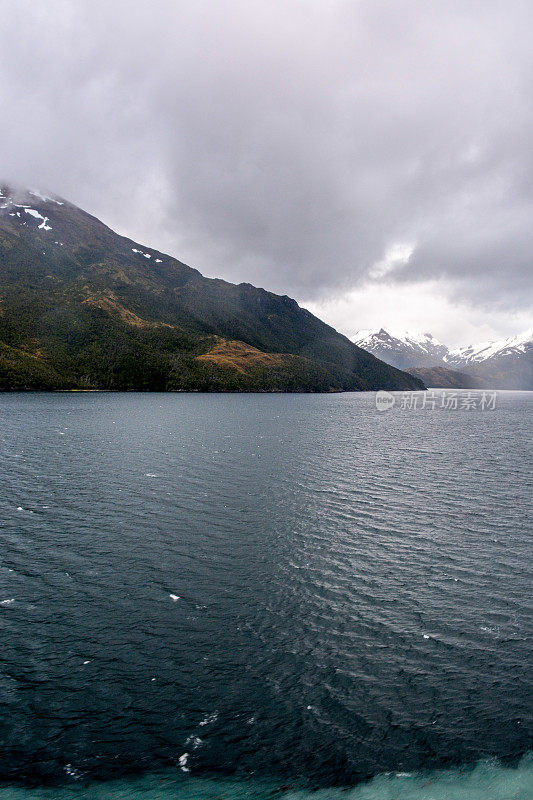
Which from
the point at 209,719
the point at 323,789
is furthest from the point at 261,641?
the point at 323,789

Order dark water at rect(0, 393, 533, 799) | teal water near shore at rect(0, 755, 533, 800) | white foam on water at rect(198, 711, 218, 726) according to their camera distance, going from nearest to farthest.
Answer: teal water near shore at rect(0, 755, 533, 800), dark water at rect(0, 393, 533, 799), white foam on water at rect(198, 711, 218, 726)

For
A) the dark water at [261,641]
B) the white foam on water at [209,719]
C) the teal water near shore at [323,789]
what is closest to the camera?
the teal water near shore at [323,789]

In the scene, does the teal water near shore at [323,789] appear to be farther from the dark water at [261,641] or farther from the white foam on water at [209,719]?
the white foam on water at [209,719]

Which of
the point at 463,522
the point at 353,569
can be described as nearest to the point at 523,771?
the point at 353,569

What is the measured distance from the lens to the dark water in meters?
Answer: 17.2

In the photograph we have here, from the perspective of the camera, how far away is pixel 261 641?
24688mm

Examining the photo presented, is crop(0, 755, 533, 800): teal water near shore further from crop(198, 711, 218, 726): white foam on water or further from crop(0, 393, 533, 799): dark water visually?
crop(198, 711, 218, 726): white foam on water

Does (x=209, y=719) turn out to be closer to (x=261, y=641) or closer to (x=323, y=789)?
(x=323, y=789)

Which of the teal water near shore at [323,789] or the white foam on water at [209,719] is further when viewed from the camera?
the white foam on water at [209,719]

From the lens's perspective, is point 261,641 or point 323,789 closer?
point 323,789

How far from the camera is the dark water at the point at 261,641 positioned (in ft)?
56.4

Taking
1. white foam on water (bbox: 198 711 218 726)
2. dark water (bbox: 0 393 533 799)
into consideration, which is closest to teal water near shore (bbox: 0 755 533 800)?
dark water (bbox: 0 393 533 799)

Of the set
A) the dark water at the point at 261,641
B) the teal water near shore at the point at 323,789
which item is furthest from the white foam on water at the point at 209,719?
the teal water near shore at the point at 323,789

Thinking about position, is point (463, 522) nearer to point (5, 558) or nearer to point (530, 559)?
point (530, 559)
